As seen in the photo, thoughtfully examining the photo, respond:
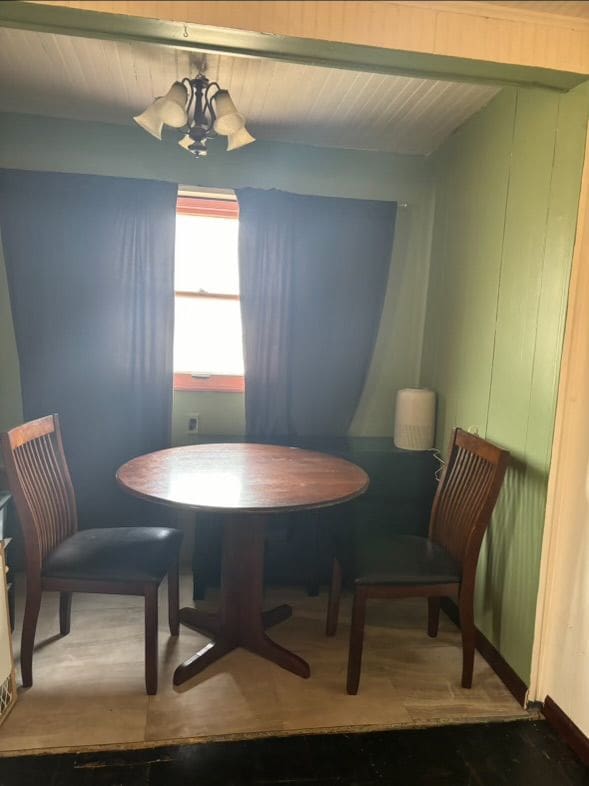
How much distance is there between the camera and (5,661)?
1873mm

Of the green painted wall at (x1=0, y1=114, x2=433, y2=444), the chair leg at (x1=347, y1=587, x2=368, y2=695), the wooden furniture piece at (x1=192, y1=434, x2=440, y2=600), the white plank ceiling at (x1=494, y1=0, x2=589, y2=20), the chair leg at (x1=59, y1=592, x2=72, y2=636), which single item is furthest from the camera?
the green painted wall at (x1=0, y1=114, x2=433, y2=444)

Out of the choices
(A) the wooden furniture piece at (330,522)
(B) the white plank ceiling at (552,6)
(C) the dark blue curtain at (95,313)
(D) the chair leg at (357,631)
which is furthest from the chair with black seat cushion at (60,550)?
(B) the white plank ceiling at (552,6)

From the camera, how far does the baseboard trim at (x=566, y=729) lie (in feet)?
5.88

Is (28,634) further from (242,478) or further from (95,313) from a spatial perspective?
(95,313)

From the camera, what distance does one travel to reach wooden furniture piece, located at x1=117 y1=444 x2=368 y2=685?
1923 millimetres

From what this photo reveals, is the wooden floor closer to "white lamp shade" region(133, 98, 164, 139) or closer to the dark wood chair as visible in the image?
the dark wood chair

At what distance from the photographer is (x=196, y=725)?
186 centimetres

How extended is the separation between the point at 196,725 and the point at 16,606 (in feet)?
3.88

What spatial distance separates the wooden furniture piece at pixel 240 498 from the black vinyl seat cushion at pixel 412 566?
0.29 metres

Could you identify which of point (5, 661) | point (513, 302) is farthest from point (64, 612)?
point (513, 302)

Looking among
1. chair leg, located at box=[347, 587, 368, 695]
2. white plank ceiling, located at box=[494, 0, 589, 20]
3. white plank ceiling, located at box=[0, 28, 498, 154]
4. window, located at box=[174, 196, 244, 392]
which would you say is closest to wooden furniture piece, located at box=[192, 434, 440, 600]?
chair leg, located at box=[347, 587, 368, 695]

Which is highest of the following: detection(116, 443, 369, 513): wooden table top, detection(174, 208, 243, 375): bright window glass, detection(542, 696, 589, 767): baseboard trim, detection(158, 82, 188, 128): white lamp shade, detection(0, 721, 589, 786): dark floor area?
detection(158, 82, 188, 128): white lamp shade

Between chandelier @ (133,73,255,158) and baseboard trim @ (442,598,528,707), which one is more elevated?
chandelier @ (133,73,255,158)

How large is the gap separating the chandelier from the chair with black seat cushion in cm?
125
